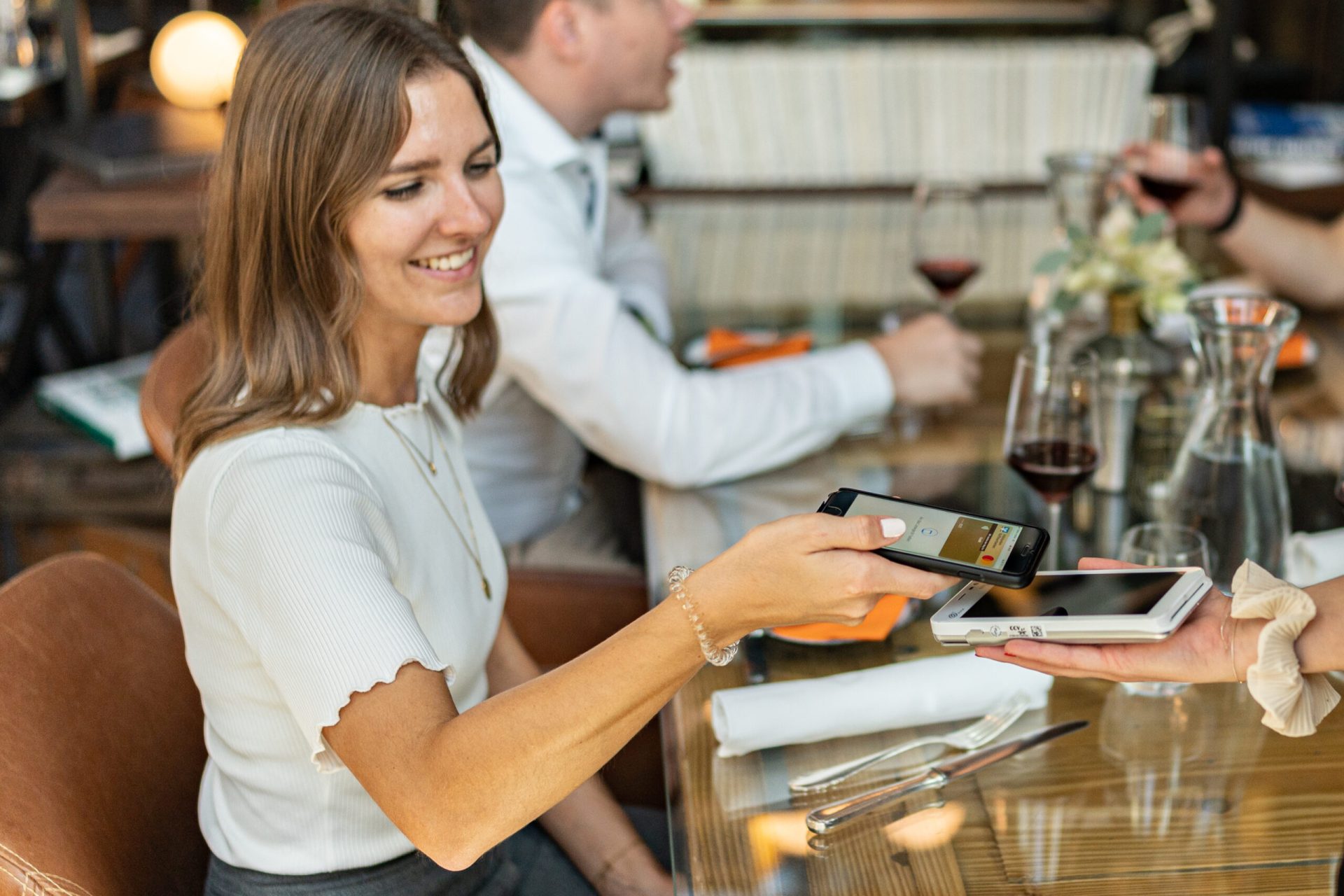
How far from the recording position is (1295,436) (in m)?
1.60

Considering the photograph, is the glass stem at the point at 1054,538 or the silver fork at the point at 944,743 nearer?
the silver fork at the point at 944,743

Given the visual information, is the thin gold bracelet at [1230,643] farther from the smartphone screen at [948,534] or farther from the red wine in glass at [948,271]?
the red wine in glass at [948,271]

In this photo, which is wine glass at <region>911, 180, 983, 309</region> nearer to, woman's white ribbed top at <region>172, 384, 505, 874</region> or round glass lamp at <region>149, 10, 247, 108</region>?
woman's white ribbed top at <region>172, 384, 505, 874</region>

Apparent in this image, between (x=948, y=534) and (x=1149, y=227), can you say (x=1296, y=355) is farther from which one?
(x=948, y=534)

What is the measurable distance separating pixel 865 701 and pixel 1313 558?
44 cm

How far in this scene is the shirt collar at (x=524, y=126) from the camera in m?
1.74

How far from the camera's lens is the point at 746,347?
1858 mm

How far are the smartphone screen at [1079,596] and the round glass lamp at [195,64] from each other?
2883 millimetres

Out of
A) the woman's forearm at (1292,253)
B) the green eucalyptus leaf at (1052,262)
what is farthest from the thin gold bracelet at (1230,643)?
the woman's forearm at (1292,253)

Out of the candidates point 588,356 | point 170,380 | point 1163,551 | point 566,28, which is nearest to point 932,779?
point 1163,551

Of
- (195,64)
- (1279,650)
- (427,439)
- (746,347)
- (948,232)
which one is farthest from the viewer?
(195,64)

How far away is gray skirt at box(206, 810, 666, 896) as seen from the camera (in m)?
1.09

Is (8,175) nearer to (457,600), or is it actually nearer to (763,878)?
(457,600)

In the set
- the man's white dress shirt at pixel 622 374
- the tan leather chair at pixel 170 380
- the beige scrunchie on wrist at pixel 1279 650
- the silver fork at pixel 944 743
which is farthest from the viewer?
Answer: the man's white dress shirt at pixel 622 374
